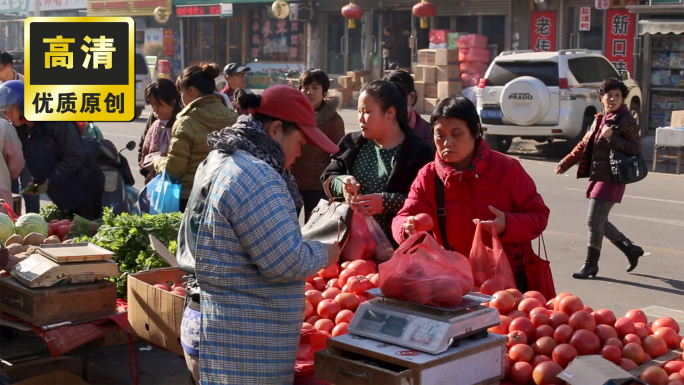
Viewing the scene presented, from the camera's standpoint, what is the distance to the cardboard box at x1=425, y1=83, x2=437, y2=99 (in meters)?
23.0

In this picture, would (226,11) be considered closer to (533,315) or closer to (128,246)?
(128,246)

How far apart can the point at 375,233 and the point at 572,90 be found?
38.3ft

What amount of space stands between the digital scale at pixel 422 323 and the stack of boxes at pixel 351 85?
22359 mm

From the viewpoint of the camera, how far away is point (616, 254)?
8609 millimetres

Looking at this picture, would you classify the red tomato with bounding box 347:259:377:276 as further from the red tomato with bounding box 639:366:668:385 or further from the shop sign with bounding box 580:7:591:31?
the shop sign with bounding box 580:7:591:31

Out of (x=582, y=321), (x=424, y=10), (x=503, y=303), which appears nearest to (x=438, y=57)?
(x=424, y=10)

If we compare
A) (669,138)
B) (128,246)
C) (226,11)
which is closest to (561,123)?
(669,138)

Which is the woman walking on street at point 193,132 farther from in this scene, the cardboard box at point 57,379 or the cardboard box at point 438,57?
the cardboard box at point 438,57

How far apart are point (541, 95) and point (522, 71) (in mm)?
1231

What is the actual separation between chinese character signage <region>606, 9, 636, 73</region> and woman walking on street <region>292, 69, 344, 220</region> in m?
15.7

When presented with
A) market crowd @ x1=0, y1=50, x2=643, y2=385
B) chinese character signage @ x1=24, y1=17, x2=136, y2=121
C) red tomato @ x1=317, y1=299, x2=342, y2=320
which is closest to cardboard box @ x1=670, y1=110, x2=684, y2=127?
market crowd @ x1=0, y1=50, x2=643, y2=385

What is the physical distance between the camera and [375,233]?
15.2 feet

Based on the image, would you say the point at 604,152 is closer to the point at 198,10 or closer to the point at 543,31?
the point at 543,31

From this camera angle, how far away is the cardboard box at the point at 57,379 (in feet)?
14.4
